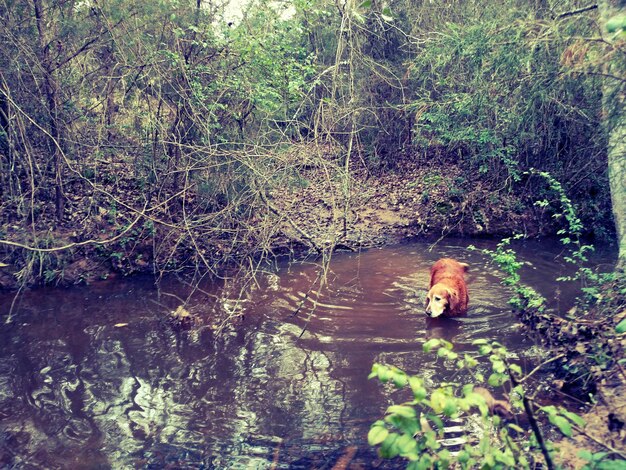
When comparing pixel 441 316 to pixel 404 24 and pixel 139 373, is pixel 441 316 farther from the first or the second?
pixel 404 24

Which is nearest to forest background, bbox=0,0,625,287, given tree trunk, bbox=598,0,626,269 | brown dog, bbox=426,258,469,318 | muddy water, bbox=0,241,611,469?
muddy water, bbox=0,241,611,469

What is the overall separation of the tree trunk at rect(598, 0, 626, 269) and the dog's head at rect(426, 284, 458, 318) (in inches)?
83.7

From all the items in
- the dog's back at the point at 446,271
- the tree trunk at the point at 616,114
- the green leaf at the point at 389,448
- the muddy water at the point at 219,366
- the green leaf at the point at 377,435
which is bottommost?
the muddy water at the point at 219,366

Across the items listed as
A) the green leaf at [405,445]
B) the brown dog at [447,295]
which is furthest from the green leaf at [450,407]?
the brown dog at [447,295]

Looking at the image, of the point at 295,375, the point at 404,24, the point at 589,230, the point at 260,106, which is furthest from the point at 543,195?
the point at 295,375

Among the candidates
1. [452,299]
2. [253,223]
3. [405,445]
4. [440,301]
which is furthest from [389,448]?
[253,223]

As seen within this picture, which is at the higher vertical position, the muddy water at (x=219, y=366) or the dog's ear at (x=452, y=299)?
the dog's ear at (x=452, y=299)

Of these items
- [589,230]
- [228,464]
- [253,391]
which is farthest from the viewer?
[589,230]

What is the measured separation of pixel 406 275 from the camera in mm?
9602

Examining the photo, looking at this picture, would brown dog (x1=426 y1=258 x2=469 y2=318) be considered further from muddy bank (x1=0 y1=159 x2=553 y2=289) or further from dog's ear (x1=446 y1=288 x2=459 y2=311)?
muddy bank (x1=0 y1=159 x2=553 y2=289)

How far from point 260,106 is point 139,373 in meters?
5.62

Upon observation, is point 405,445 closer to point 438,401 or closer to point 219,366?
point 438,401

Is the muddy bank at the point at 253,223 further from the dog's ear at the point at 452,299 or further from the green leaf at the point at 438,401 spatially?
the green leaf at the point at 438,401

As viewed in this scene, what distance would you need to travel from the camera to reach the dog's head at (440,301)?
6.97 metres
